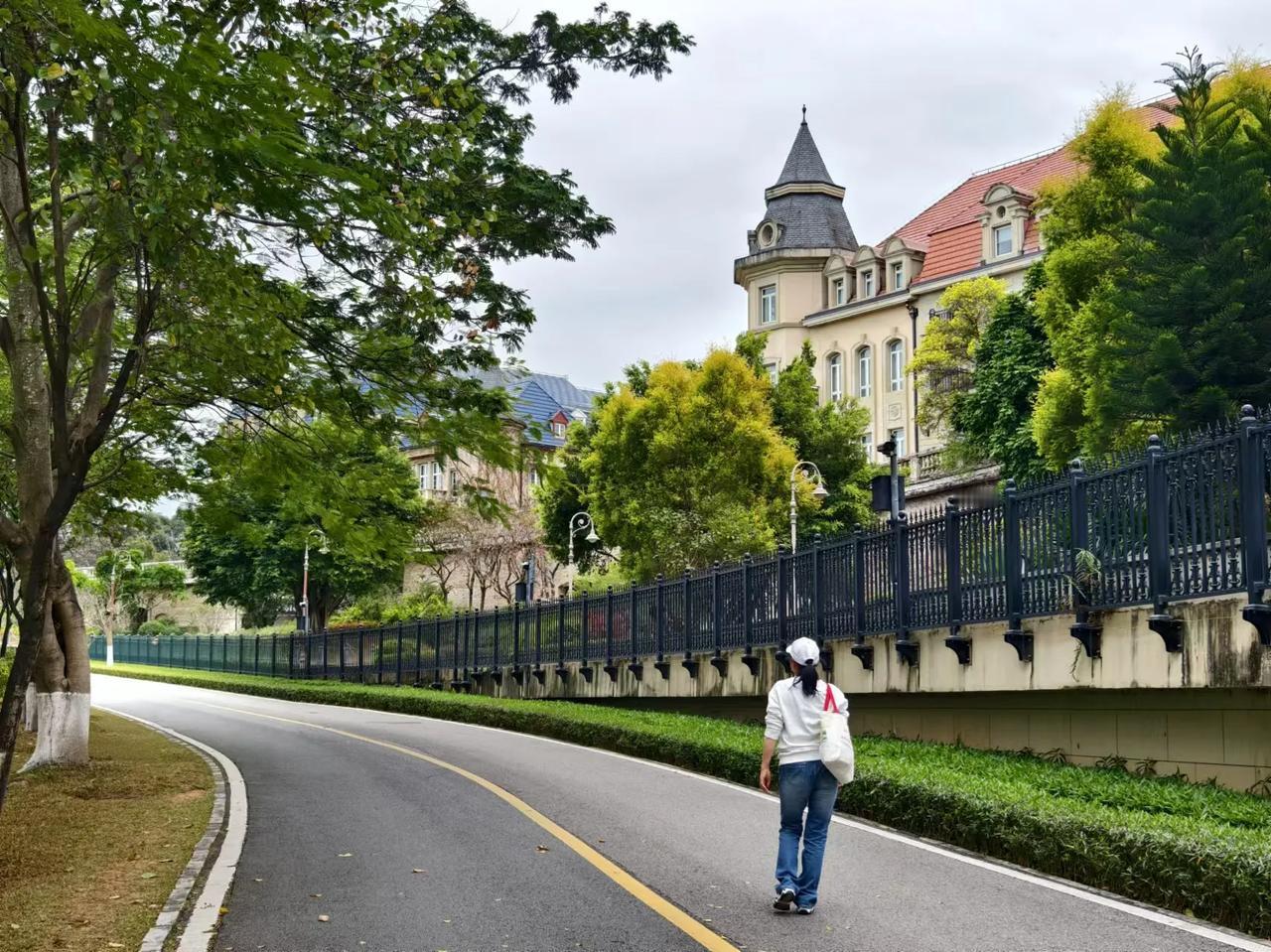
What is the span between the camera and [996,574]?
14367 mm

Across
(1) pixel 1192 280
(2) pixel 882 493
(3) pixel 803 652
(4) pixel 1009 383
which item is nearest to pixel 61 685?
(3) pixel 803 652

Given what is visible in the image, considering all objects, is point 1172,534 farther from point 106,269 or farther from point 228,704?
point 228,704

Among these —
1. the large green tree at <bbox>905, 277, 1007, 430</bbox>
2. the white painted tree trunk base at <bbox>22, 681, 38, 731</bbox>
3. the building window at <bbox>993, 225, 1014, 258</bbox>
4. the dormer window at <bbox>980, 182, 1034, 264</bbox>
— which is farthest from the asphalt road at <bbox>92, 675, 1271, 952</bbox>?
the building window at <bbox>993, 225, 1014, 258</bbox>

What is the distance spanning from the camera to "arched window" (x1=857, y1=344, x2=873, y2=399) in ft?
208

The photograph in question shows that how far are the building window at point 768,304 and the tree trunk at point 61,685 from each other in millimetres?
51774

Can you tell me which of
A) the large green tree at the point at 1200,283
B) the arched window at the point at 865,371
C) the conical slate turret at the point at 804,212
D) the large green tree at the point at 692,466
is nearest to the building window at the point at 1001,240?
the arched window at the point at 865,371

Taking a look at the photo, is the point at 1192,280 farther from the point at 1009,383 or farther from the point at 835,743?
the point at 835,743

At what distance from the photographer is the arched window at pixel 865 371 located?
2491 inches

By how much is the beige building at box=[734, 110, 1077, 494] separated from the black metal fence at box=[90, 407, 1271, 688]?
32.4 meters

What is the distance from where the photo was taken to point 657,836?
436 inches

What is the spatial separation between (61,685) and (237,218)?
7651mm

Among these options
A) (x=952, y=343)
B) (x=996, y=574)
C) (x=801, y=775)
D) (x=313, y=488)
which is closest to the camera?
(x=801, y=775)

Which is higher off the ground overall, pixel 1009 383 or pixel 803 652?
pixel 1009 383

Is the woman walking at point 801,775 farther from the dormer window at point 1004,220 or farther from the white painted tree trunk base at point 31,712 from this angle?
the dormer window at point 1004,220
